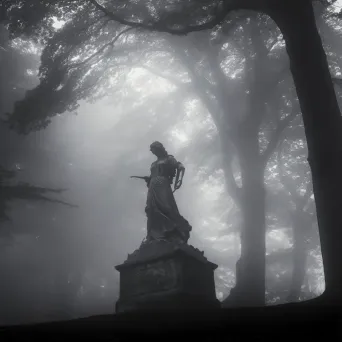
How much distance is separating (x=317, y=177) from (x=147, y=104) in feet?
68.8

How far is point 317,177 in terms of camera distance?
6.74 meters

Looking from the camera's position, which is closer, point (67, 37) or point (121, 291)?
point (121, 291)

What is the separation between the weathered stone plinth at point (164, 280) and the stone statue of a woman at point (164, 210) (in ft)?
1.07

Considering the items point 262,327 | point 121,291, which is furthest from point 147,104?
point 262,327

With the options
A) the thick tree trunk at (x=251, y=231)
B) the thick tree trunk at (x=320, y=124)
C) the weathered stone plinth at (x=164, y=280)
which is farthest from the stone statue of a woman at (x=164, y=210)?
the thick tree trunk at (x=251, y=231)

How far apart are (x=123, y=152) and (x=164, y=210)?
1184 inches

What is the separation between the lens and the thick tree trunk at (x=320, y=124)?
602 centimetres

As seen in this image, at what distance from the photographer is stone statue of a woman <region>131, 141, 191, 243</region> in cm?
728

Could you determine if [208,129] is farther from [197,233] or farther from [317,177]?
[197,233]

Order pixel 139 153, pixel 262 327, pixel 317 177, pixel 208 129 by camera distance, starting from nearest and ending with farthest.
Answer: pixel 262 327
pixel 317 177
pixel 208 129
pixel 139 153

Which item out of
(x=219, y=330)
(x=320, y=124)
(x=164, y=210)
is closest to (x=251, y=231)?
(x=164, y=210)

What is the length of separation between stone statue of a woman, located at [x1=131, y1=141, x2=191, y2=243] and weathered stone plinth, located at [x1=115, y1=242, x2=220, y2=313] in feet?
1.07

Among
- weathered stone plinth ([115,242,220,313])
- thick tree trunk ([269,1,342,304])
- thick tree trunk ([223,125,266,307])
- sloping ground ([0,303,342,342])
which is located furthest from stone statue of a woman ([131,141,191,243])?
thick tree trunk ([223,125,266,307])

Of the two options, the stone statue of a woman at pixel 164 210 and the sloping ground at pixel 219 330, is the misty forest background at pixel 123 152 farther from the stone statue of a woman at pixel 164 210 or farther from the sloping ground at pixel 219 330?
the sloping ground at pixel 219 330
